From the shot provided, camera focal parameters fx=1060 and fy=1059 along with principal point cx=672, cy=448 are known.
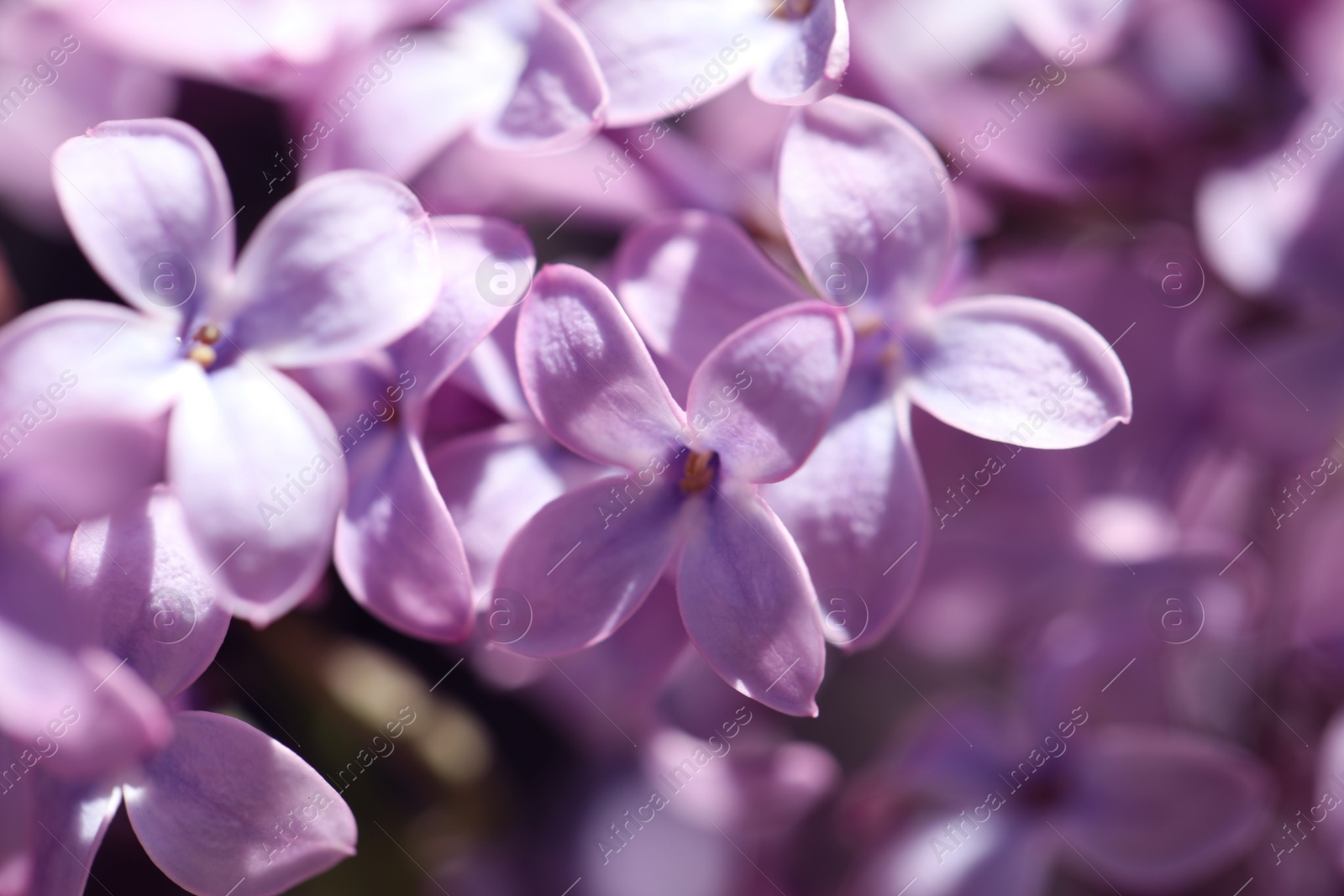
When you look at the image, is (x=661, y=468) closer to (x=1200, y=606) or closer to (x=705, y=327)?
(x=705, y=327)

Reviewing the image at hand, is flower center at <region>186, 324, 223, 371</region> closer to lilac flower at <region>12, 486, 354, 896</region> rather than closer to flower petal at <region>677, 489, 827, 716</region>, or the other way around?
lilac flower at <region>12, 486, 354, 896</region>

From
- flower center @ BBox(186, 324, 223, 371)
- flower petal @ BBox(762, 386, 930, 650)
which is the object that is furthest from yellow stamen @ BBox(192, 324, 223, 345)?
flower petal @ BBox(762, 386, 930, 650)

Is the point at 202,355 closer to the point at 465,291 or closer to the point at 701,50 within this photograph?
the point at 465,291

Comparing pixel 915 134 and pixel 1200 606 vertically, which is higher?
pixel 915 134

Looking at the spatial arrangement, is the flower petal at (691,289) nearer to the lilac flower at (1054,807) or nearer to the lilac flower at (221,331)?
the lilac flower at (221,331)

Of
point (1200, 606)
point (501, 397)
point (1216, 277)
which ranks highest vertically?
point (501, 397)

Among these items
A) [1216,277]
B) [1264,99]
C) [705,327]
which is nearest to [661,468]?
[705,327]

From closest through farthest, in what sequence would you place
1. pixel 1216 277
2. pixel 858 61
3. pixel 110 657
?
pixel 110 657 < pixel 858 61 < pixel 1216 277

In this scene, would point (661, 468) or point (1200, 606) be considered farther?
point (1200, 606)
